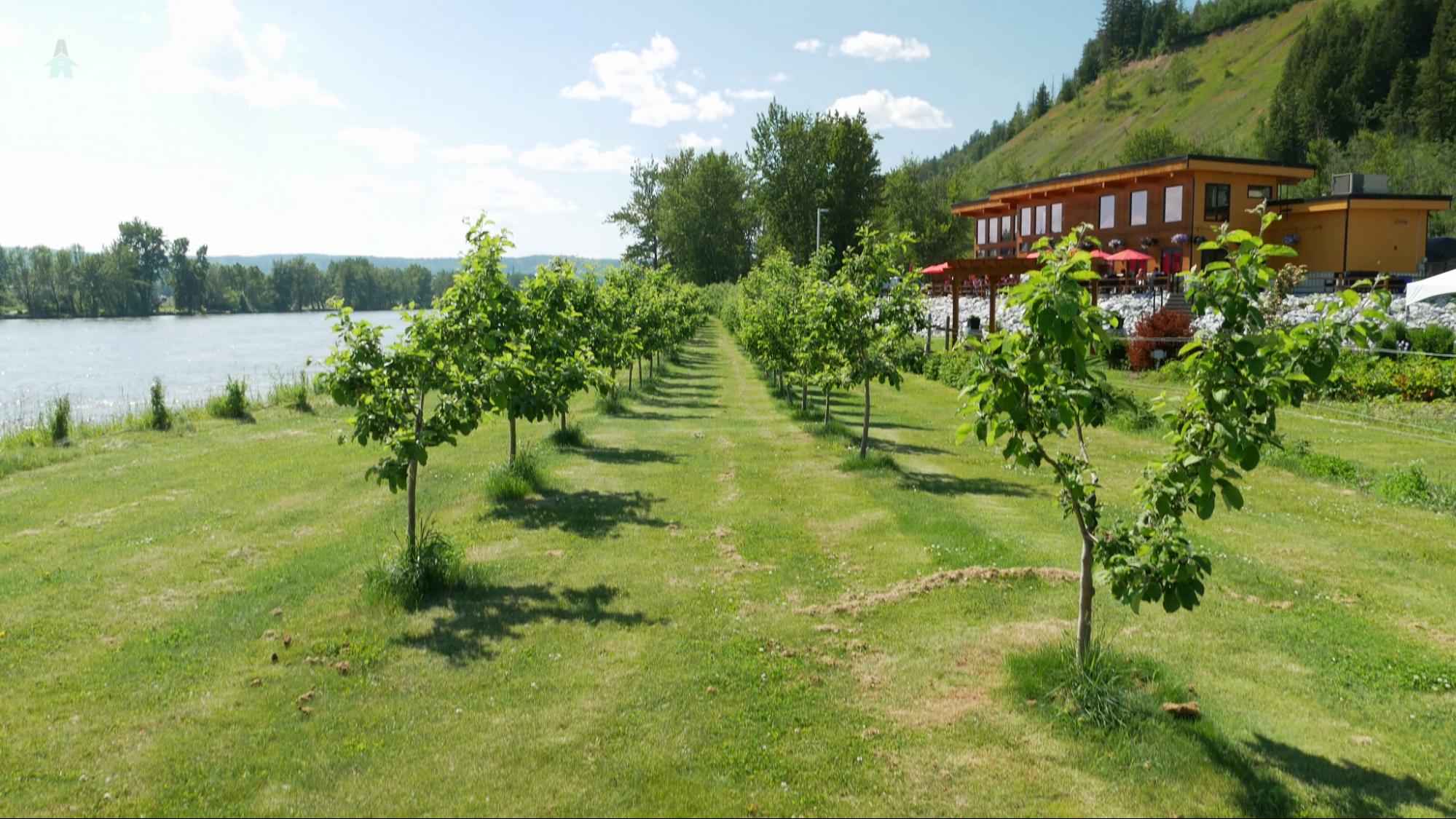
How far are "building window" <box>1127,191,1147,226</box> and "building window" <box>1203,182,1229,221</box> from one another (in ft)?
8.83

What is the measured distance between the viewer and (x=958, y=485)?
13.8 m

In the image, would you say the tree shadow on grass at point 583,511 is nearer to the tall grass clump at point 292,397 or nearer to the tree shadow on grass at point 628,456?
the tree shadow on grass at point 628,456

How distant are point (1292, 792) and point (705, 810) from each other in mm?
3385

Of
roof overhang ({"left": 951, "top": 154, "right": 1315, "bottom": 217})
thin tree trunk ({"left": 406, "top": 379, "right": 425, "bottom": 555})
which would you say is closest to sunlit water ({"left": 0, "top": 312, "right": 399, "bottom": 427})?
thin tree trunk ({"left": 406, "top": 379, "right": 425, "bottom": 555})

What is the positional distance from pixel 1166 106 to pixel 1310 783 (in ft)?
539

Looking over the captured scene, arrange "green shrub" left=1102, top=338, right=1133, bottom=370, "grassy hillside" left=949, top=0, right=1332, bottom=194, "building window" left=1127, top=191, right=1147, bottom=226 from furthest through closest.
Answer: "grassy hillside" left=949, top=0, right=1332, bottom=194
"building window" left=1127, top=191, right=1147, bottom=226
"green shrub" left=1102, top=338, right=1133, bottom=370

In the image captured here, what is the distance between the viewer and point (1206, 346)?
18.4 feet

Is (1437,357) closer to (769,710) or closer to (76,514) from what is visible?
(769,710)

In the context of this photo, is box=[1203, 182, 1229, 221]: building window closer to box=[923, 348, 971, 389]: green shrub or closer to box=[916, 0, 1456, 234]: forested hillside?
box=[923, 348, 971, 389]: green shrub

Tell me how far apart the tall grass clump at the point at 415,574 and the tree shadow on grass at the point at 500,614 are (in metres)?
0.15

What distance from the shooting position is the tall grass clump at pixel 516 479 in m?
12.6

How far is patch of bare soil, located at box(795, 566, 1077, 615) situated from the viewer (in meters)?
8.46

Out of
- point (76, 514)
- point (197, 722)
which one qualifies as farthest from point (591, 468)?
point (197, 722)

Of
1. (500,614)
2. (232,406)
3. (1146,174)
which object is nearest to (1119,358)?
(1146,174)
